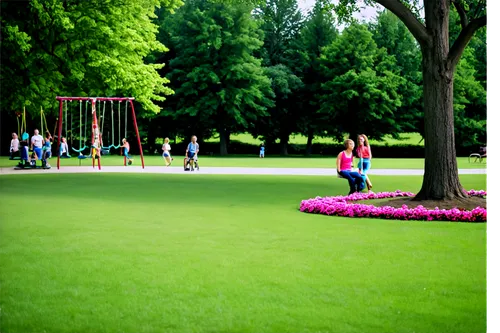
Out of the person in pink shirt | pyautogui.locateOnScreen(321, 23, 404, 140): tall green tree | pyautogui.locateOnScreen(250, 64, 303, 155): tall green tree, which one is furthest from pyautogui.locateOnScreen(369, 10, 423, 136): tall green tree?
the person in pink shirt

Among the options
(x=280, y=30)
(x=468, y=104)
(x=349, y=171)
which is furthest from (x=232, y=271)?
(x=280, y=30)

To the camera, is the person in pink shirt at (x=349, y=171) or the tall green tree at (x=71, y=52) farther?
the tall green tree at (x=71, y=52)

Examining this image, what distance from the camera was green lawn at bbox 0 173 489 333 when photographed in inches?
200

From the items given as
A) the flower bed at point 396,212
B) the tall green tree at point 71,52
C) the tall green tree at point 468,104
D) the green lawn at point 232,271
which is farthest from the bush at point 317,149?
the green lawn at point 232,271

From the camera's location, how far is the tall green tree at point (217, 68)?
60.9 m

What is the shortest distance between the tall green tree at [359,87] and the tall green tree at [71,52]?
3029 centimetres

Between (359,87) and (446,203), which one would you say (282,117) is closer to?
(359,87)

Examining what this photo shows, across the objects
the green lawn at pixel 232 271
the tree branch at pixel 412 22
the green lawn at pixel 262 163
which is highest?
the tree branch at pixel 412 22

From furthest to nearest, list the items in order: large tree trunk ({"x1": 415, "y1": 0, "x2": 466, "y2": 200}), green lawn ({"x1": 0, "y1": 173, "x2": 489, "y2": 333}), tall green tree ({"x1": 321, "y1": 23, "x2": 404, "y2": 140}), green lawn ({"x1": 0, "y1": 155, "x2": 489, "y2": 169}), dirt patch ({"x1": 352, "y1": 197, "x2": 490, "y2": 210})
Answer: tall green tree ({"x1": 321, "y1": 23, "x2": 404, "y2": 140}) < green lawn ({"x1": 0, "y1": 155, "x2": 489, "y2": 169}) < large tree trunk ({"x1": 415, "y1": 0, "x2": 466, "y2": 200}) < dirt patch ({"x1": 352, "y1": 197, "x2": 490, "y2": 210}) < green lawn ({"x1": 0, "y1": 173, "x2": 489, "y2": 333})

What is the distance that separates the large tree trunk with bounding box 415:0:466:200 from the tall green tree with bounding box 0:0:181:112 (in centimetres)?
2163

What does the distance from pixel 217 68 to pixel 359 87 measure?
14.3 meters

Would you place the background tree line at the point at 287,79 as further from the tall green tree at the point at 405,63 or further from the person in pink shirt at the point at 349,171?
the person in pink shirt at the point at 349,171

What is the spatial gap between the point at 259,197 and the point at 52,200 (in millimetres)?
5370

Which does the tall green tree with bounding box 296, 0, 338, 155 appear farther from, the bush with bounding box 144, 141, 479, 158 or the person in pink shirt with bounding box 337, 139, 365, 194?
the person in pink shirt with bounding box 337, 139, 365, 194
